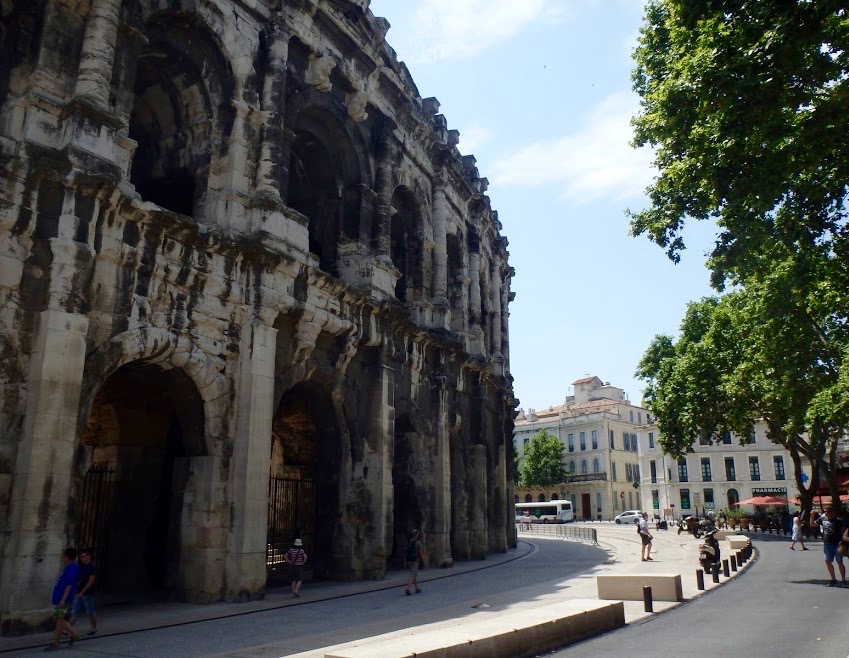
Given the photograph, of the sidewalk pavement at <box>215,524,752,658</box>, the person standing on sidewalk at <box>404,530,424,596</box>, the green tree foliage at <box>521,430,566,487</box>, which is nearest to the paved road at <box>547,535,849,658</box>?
the sidewalk pavement at <box>215,524,752,658</box>

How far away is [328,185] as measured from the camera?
18062mm

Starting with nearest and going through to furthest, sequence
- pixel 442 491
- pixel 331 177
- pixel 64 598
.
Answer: pixel 64 598 < pixel 331 177 < pixel 442 491

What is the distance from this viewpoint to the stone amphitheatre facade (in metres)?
9.77

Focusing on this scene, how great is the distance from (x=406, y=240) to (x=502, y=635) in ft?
50.4

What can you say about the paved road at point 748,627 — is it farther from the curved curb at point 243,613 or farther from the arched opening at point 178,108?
the arched opening at point 178,108

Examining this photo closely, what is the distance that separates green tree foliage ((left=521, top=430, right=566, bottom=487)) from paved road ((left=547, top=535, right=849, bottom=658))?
5733 centimetres

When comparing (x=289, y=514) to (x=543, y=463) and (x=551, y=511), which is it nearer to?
(x=551, y=511)

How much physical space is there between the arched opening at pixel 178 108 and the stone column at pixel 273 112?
747mm

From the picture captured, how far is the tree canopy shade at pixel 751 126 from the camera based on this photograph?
31.0 ft

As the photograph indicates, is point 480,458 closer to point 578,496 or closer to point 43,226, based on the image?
point 43,226

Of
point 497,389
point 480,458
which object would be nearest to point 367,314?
point 480,458


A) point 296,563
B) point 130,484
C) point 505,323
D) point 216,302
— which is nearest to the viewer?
point 216,302

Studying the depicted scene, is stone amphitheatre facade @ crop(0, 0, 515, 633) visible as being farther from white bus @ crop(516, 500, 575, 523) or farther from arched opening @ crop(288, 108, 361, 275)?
white bus @ crop(516, 500, 575, 523)

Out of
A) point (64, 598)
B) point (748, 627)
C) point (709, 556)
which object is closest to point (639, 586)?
point (748, 627)
